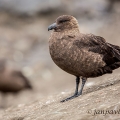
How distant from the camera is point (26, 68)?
18641 millimetres

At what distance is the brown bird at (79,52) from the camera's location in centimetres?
709

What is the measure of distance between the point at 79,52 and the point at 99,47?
1.51ft

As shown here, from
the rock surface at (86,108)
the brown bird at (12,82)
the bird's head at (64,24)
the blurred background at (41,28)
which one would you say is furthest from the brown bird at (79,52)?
the blurred background at (41,28)

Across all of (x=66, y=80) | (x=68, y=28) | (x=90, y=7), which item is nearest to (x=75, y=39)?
(x=68, y=28)

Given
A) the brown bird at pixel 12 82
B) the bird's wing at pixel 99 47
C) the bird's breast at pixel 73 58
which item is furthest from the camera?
the brown bird at pixel 12 82

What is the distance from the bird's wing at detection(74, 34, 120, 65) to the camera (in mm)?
7297

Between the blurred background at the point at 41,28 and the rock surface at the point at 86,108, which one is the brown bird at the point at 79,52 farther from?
the blurred background at the point at 41,28

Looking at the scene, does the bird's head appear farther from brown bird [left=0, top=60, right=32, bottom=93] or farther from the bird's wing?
brown bird [left=0, top=60, right=32, bottom=93]

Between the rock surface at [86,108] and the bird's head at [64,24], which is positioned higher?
the bird's head at [64,24]

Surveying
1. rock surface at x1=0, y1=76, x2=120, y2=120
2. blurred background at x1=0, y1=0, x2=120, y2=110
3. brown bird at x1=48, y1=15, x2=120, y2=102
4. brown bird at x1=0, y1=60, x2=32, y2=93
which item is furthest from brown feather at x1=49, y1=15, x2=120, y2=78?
blurred background at x1=0, y1=0, x2=120, y2=110

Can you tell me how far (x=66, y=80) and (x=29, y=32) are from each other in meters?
6.75

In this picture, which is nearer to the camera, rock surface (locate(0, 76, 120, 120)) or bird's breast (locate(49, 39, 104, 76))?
rock surface (locate(0, 76, 120, 120))

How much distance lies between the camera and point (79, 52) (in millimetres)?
7148

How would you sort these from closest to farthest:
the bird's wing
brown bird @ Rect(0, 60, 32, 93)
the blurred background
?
the bird's wing < brown bird @ Rect(0, 60, 32, 93) < the blurred background
